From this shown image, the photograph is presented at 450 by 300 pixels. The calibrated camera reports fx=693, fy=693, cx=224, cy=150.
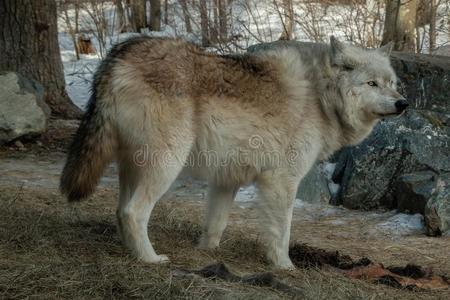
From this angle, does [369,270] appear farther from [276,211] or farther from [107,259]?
[107,259]

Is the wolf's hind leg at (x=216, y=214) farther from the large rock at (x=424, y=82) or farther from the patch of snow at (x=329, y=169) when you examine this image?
the large rock at (x=424, y=82)

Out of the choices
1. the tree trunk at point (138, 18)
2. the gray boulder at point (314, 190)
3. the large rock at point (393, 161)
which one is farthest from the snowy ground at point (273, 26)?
the gray boulder at point (314, 190)

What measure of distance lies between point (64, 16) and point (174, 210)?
→ 41.9ft

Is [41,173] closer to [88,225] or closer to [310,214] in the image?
[88,225]

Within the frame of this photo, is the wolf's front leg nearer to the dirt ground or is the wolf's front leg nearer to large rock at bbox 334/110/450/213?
the dirt ground

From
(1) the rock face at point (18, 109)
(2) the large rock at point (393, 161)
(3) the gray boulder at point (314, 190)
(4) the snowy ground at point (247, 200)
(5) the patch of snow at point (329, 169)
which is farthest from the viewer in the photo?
(1) the rock face at point (18, 109)

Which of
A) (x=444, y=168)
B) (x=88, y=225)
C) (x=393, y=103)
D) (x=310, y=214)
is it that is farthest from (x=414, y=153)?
(x=88, y=225)

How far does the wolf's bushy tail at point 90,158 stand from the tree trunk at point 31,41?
5.72 meters

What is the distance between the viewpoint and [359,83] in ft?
17.6

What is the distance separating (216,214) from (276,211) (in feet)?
1.83

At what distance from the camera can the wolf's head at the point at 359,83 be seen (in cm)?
533

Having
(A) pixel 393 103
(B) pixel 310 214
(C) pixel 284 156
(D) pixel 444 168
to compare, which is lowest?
(B) pixel 310 214

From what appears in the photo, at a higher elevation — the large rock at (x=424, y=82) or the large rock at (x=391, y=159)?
the large rock at (x=424, y=82)

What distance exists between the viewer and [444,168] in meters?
7.46
